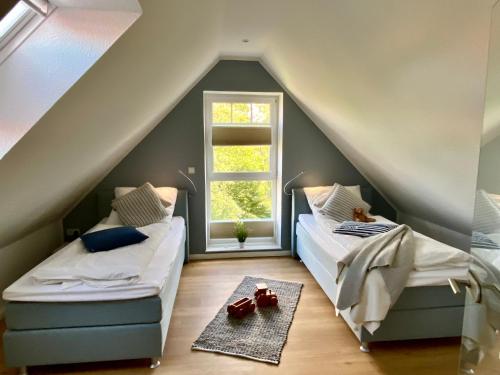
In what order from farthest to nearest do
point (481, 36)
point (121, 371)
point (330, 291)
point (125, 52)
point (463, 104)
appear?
point (330, 291)
point (121, 371)
point (463, 104)
point (125, 52)
point (481, 36)

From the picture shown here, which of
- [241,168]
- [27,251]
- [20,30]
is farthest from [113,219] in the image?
[20,30]

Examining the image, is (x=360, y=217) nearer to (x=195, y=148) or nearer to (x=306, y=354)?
(x=306, y=354)

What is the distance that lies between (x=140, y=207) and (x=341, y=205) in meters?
2.23

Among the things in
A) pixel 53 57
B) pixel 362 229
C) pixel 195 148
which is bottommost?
pixel 362 229

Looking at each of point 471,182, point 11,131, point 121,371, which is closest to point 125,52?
point 11,131

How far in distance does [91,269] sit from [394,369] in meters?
2.14

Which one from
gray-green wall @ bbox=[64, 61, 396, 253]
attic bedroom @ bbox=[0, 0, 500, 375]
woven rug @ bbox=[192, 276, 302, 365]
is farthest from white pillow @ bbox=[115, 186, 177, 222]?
woven rug @ bbox=[192, 276, 302, 365]

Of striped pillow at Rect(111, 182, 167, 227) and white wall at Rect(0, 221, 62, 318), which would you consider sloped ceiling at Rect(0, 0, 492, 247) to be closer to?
white wall at Rect(0, 221, 62, 318)

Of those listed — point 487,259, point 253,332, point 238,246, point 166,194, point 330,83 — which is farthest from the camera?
point 238,246

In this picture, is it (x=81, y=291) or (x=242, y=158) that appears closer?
(x=81, y=291)

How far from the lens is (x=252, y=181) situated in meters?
4.39

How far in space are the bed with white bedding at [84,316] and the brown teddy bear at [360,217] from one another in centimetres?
233

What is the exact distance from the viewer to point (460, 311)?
2.41 meters

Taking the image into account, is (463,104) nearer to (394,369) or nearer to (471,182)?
(471,182)
